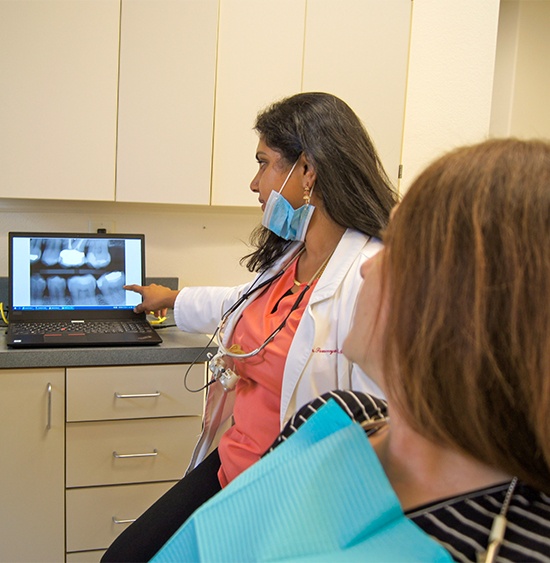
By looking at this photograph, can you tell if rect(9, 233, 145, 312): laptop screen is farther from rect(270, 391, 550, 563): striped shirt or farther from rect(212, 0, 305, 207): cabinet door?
rect(270, 391, 550, 563): striped shirt

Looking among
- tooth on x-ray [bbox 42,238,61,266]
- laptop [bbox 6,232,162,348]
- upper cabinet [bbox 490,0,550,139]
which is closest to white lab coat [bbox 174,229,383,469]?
laptop [bbox 6,232,162,348]

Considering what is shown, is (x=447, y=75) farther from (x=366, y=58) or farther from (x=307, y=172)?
(x=307, y=172)

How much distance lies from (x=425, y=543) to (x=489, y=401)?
0.17 meters

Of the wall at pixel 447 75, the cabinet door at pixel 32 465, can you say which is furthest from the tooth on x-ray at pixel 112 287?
the wall at pixel 447 75

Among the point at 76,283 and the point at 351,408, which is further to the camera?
the point at 76,283

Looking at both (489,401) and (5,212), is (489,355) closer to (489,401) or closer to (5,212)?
(489,401)

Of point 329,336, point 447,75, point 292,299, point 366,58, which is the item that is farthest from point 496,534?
point 447,75

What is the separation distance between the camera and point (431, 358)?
672mm

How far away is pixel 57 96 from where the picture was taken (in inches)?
78.0

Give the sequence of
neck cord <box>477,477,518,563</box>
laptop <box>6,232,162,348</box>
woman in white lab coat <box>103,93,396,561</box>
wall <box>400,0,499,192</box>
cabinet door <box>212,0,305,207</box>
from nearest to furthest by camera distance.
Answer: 1. neck cord <box>477,477,518,563</box>
2. woman in white lab coat <box>103,93,396,561</box>
3. laptop <box>6,232,162,348</box>
4. cabinet door <box>212,0,305,207</box>
5. wall <box>400,0,499,192</box>

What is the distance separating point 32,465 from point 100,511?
0.83ft

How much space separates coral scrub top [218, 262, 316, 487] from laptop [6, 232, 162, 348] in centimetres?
47

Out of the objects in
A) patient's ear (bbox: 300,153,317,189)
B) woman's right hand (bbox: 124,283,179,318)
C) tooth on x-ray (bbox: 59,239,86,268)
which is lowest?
woman's right hand (bbox: 124,283,179,318)

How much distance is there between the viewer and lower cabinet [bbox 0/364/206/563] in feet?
5.74
